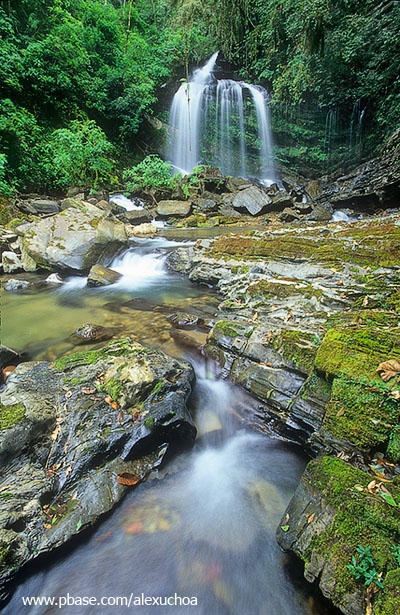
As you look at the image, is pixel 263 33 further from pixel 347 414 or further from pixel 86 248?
pixel 347 414

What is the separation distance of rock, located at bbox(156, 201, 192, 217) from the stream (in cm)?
1193

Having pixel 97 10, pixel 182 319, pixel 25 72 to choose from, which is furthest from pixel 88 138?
pixel 182 319

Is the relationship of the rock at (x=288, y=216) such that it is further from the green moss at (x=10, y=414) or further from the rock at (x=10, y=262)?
the green moss at (x=10, y=414)

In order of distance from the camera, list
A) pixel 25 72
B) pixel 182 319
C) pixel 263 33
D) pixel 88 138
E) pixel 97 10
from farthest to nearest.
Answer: pixel 263 33 → pixel 97 10 → pixel 88 138 → pixel 25 72 → pixel 182 319

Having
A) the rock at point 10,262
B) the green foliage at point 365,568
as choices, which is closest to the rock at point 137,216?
the rock at point 10,262

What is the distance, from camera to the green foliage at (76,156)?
12.4 meters

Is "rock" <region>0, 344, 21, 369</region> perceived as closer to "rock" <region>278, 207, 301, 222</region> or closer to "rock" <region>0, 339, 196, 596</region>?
"rock" <region>0, 339, 196, 596</region>

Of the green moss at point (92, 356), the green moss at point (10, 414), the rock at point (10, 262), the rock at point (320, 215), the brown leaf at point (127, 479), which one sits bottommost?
the brown leaf at point (127, 479)

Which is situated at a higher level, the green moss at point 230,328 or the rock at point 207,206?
the rock at point 207,206

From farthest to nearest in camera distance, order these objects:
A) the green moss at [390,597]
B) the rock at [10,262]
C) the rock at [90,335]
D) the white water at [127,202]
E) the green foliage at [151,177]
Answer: the green foliage at [151,177], the white water at [127,202], the rock at [10,262], the rock at [90,335], the green moss at [390,597]

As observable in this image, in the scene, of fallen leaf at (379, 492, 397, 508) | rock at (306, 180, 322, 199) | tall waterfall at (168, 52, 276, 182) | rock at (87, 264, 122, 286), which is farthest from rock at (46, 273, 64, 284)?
tall waterfall at (168, 52, 276, 182)

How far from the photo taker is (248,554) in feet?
6.72

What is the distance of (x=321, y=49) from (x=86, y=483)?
2368 cm

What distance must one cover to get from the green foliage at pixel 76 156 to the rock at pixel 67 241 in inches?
243
